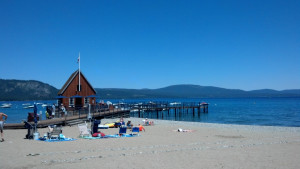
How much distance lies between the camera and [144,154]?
11156 millimetres

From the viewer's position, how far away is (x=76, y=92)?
3409 centimetres

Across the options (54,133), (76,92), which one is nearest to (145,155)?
(54,133)

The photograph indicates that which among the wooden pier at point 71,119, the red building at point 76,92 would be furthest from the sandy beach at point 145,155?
the red building at point 76,92

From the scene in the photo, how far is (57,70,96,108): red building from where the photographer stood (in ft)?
108

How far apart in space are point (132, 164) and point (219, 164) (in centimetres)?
291

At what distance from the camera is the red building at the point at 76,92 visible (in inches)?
1297

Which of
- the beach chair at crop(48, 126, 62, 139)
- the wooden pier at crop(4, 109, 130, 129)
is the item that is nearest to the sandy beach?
the beach chair at crop(48, 126, 62, 139)

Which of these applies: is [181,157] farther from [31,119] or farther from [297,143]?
[31,119]

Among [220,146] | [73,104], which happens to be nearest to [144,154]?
[220,146]

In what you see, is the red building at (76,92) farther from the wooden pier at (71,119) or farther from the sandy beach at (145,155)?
the sandy beach at (145,155)

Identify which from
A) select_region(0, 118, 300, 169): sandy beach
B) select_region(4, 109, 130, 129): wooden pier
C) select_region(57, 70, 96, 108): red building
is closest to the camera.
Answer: select_region(0, 118, 300, 169): sandy beach

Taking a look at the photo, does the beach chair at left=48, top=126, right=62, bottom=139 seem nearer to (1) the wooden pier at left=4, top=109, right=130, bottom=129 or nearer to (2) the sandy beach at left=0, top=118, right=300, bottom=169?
(2) the sandy beach at left=0, top=118, right=300, bottom=169

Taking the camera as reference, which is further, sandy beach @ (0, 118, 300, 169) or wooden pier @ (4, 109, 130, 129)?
wooden pier @ (4, 109, 130, 129)

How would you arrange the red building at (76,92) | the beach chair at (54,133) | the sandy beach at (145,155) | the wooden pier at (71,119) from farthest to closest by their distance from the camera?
the red building at (76,92) < the wooden pier at (71,119) < the beach chair at (54,133) < the sandy beach at (145,155)
